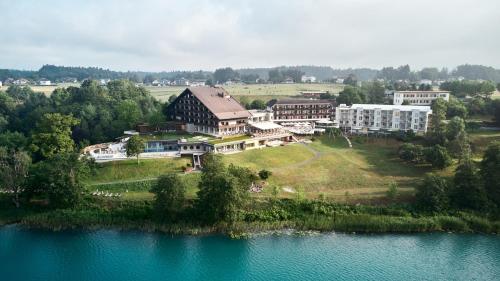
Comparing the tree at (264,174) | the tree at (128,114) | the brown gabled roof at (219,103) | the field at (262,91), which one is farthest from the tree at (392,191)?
the field at (262,91)

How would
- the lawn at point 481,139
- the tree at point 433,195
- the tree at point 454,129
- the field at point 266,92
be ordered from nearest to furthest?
the tree at point 433,195 < the tree at point 454,129 < the lawn at point 481,139 < the field at point 266,92

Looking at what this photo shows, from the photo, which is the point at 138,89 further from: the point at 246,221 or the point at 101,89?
the point at 246,221

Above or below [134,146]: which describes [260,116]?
above

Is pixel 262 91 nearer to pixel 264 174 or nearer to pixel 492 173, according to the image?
pixel 264 174

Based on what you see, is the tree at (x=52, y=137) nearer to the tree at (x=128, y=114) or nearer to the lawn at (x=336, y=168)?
the tree at (x=128, y=114)

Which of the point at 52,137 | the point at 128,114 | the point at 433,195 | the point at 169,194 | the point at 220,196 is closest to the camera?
the point at 220,196

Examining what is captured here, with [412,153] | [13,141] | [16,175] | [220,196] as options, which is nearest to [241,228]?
[220,196]

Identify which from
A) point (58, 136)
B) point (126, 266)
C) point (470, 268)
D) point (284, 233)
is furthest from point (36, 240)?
point (470, 268)
